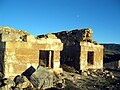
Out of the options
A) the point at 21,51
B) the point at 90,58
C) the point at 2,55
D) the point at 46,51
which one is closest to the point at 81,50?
the point at 90,58

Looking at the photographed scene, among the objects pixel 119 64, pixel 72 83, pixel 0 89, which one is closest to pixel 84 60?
pixel 72 83

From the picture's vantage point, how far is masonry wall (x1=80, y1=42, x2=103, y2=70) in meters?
15.5

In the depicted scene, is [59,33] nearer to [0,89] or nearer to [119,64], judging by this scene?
[119,64]

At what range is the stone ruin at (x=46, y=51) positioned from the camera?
11.5 m

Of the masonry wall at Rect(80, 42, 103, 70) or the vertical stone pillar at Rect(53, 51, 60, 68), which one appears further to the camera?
the masonry wall at Rect(80, 42, 103, 70)

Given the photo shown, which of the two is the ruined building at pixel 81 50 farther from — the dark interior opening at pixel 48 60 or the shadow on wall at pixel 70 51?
the dark interior opening at pixel 48 60

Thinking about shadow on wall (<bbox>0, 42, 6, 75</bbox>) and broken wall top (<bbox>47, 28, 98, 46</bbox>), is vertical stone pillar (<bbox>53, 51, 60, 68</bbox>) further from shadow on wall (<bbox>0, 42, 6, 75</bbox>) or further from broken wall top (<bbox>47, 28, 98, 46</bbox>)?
shadow on wall (<bbox>0, 42, 6, 75</bbox>)

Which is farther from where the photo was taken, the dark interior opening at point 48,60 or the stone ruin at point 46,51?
the dark interior opening at point 48,60

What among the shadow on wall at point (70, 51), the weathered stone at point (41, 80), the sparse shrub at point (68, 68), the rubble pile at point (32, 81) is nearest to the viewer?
the rubble pile at point (32, 81)

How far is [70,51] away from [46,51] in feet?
9.00

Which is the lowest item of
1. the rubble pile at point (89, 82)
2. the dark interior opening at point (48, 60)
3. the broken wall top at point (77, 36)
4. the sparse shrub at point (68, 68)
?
the rubble pile at point (89, 82)

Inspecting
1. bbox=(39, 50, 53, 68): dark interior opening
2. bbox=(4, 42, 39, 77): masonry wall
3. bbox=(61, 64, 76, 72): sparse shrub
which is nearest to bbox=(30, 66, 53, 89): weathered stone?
bbox=(4, 42, 39, 77): masonry wall

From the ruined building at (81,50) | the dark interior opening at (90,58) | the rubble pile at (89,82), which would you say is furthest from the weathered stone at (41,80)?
the dark interior opening at (90,58)

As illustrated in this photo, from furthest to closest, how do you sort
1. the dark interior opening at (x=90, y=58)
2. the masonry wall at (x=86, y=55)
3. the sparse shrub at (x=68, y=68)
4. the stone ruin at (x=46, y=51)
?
1. the dark interior opening at (x=90, y=58)
2. the masonry wall at (x=86, y=55)
3. the sparse shrub at (x=68, y=68)
4. the stone ruin at (x=46, y=51)
